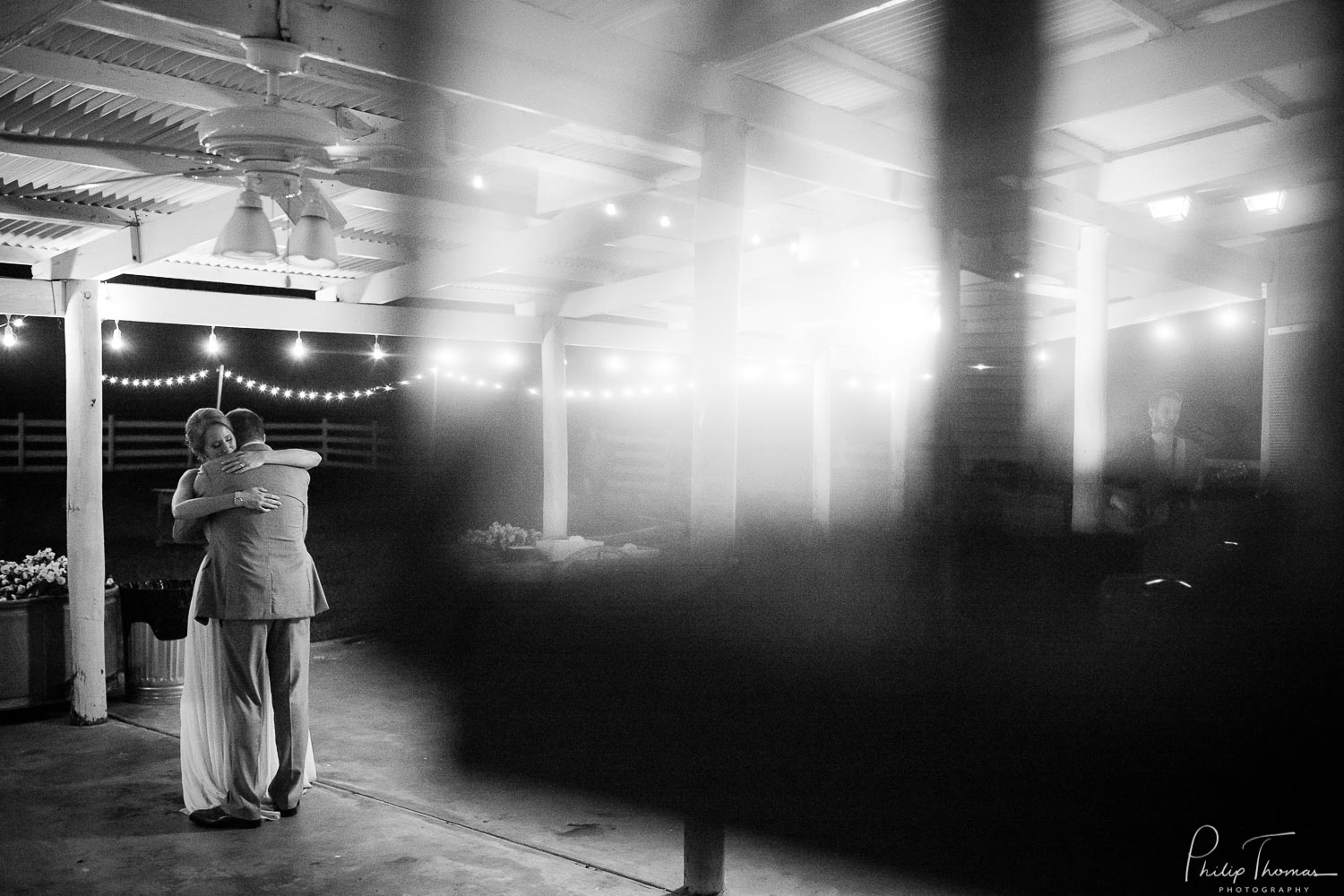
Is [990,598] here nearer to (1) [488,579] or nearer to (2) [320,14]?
(1) [488,579]

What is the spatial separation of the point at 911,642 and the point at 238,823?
546 centimetres

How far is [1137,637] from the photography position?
6.92 m

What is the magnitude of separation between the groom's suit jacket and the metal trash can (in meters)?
2.79

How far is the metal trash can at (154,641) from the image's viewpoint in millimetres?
7000

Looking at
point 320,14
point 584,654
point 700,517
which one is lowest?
point 584,654

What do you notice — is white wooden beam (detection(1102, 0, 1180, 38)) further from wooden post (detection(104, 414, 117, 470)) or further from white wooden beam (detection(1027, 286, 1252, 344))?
wooden post (detection(104, 414, 117, 470))

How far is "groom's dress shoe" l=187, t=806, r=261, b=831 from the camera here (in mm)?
4480

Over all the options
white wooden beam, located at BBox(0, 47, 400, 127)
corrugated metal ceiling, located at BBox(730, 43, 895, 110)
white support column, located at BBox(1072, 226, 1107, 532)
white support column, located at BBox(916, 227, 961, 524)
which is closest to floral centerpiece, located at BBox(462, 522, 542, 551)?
white support column, located at BBox(1072, 226, 1107, 532)

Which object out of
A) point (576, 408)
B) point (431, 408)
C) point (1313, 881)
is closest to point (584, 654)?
point (1313, 881)

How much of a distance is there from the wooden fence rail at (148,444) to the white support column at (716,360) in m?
18.4

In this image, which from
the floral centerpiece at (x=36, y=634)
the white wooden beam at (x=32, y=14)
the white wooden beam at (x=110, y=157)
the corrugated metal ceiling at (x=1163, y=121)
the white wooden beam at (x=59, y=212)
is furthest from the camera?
the floral centerpiece at (x=36, y=634)

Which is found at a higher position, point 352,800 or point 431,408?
point 431,408
